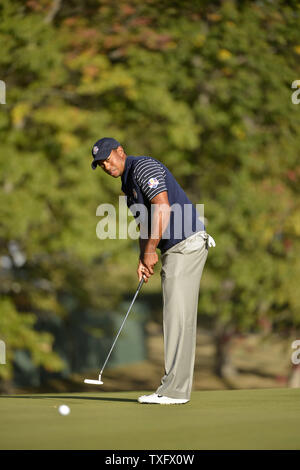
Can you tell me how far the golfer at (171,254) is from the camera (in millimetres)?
5445

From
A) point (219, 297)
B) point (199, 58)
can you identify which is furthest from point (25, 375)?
point (199, 58)

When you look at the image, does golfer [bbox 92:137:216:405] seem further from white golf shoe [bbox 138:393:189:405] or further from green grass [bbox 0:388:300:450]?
green grass [bbox 0:388:300:450]

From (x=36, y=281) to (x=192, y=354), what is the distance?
30.2ft

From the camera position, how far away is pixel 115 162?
18.3 ft

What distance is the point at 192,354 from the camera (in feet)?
18.2

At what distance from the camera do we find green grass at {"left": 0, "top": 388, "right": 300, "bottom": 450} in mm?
3676

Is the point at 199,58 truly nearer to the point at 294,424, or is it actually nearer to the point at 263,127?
the point at 263,127

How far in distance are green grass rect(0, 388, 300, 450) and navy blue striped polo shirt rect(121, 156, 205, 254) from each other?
48.3 inches

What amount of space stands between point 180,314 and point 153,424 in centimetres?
127
